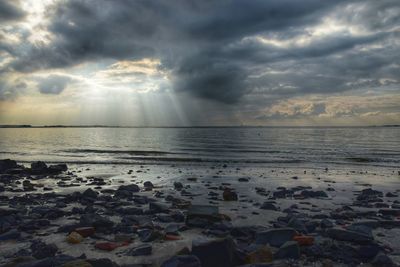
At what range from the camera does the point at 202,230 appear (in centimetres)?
1042

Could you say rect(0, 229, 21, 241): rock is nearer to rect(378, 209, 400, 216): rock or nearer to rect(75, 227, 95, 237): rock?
rect(75, 227, 95, 237): rock

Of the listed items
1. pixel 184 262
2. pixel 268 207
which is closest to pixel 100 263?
pixel 184 262

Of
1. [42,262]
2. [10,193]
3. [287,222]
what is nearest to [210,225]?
[287,222]

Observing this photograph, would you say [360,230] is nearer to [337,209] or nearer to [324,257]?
[324,257]

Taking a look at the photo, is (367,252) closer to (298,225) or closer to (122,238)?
(298,225)

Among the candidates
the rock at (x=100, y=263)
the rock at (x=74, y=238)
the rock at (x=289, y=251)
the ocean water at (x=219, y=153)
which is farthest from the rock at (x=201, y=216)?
the ocean water at (x=219, y=153)

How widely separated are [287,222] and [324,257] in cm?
326

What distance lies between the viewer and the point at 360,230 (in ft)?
31.9

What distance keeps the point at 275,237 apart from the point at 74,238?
565 centimetres

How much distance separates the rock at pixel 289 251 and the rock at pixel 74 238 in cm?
548

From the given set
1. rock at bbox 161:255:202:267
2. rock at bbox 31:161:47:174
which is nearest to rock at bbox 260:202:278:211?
rock at bbox 161:255:202:267

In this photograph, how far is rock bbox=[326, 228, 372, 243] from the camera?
906 centimetres

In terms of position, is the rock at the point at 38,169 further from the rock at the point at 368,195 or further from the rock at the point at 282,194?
the rock at the point at 368,195

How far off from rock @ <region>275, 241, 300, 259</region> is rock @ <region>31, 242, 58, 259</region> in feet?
18.4
